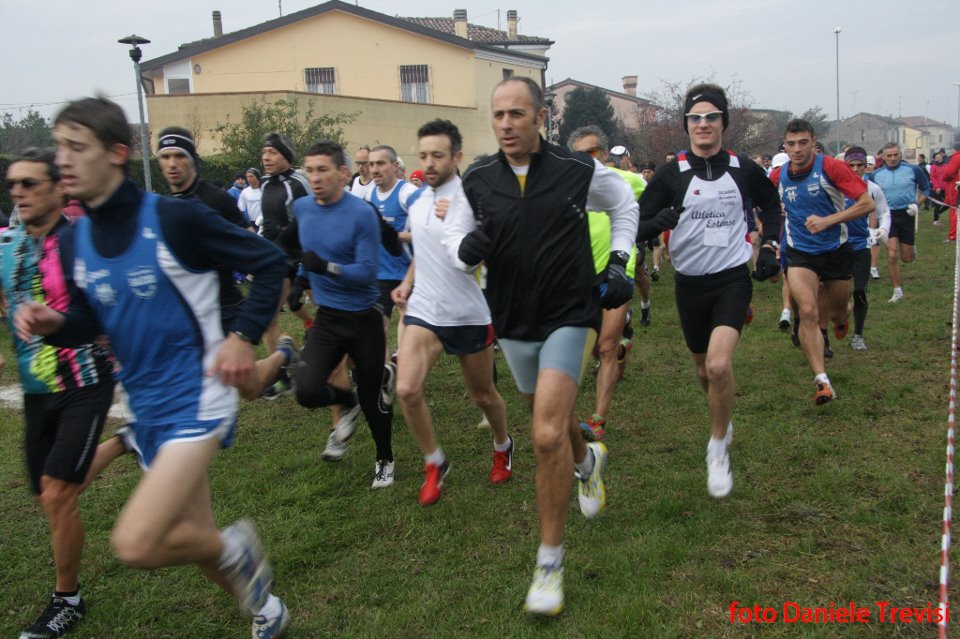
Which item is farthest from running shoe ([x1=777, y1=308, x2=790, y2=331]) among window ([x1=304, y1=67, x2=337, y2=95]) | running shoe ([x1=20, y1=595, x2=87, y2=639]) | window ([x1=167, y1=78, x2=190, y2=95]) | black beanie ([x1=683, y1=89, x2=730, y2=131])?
window ([x1=167, y1=78, x2=190, y2=95])

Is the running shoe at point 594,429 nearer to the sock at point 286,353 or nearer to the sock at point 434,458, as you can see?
the sock at point 434,458

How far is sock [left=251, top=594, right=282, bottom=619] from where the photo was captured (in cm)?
334

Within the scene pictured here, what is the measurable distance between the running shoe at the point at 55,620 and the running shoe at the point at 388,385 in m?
2.19

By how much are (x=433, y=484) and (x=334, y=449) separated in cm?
94

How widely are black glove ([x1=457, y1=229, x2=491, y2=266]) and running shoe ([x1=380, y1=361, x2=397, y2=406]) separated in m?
1.94

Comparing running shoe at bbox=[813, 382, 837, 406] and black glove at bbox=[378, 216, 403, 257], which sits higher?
black glove at bbox=[378, 216, 403, 257]

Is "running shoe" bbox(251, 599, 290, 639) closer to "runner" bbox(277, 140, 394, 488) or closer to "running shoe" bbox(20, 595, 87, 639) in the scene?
"running shoe" bbox(20, 595, 87, 639)

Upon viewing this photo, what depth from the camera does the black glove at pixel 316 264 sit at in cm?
482

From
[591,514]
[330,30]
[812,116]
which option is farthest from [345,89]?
[812,116]

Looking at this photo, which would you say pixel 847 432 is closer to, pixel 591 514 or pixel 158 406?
pixel 591 514

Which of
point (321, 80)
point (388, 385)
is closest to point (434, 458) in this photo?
point (388, 385)

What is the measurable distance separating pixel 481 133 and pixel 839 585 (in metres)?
37.0

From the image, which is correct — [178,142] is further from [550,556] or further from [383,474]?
[550,556]

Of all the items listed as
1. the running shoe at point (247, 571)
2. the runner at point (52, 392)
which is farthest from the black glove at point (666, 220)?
the runner at point (52, 392)
